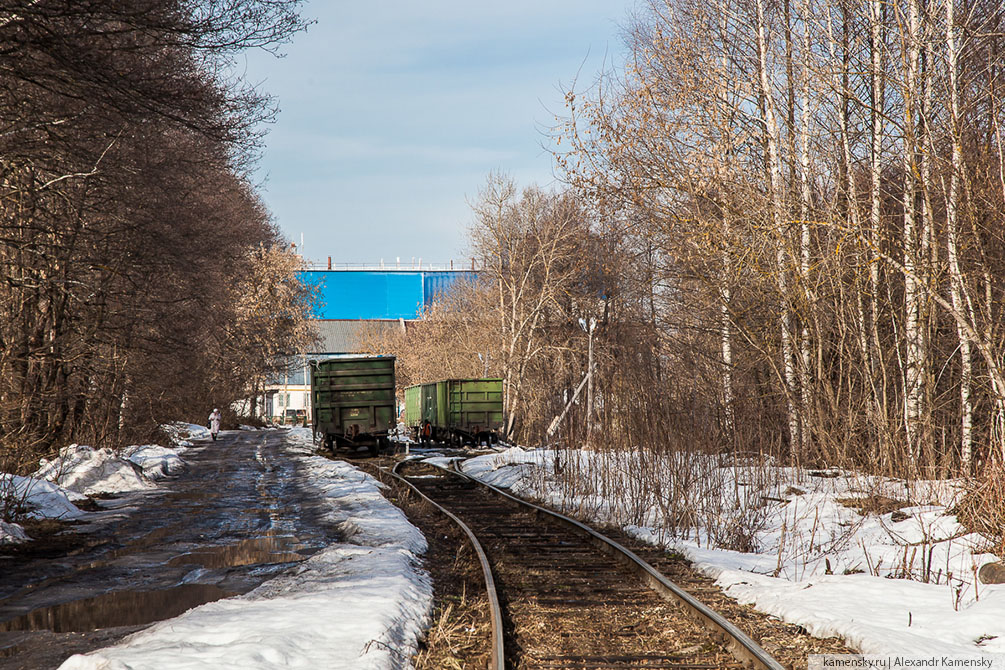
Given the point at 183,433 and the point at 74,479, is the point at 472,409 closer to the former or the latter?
the point at 183,433

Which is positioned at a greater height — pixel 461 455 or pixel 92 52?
pixel 92 52

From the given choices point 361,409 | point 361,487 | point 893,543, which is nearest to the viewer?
point 893,543

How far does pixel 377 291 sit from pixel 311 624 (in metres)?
92.7

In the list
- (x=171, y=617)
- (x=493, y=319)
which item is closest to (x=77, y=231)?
(x=171, y=617)

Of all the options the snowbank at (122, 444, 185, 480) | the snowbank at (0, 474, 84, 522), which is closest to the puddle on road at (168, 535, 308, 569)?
the snowbank at (0, 474, 84, 522)

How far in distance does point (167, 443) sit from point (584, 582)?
28.3 m

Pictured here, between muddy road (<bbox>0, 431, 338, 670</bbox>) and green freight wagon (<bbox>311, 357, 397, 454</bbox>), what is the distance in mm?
10796

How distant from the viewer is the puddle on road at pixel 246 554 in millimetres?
11164

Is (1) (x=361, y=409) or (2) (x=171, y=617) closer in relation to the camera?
(2) (x=171, y=617)

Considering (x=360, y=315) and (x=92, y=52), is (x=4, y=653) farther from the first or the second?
(x=360, y=315)

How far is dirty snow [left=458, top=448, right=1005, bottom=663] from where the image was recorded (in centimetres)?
687

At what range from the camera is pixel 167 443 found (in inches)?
1355

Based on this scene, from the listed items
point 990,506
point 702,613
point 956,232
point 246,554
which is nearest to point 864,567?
point 990,506

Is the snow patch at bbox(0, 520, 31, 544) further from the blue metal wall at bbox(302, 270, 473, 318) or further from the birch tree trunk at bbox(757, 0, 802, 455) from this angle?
the blue metal wall at bbox(302, 270, 473, 318)
